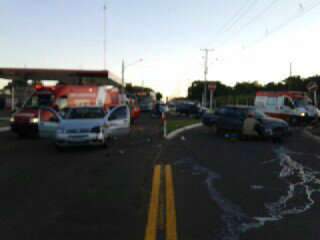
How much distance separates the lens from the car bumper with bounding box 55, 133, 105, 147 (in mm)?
12258

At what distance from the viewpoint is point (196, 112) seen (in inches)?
1642

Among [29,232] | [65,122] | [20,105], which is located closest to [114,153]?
[65,122]

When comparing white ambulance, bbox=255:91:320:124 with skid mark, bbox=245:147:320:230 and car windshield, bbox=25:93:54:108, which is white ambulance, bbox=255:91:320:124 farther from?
car windshield, bbox=25:93:54:108

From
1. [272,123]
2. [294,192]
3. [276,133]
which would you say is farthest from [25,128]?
[294,192]

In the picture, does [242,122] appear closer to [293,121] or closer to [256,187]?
[256,187]

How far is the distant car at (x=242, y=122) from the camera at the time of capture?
15.8m

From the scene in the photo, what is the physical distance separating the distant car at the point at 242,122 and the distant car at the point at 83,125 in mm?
5248

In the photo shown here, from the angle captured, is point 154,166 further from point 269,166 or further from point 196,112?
point 196,112

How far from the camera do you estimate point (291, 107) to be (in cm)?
2661

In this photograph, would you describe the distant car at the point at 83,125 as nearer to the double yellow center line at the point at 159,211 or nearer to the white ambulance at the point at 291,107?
the double yellow center line at the point at 159,211

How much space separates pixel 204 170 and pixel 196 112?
3302 centimetres

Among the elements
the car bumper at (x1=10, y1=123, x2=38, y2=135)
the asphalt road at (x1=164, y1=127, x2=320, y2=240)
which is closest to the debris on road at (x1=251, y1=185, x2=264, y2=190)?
the asphalt road at (x1=164, y1=127, x2=320, y2=240)

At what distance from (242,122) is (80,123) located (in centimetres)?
783

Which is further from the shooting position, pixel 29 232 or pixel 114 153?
pixel 114 153
